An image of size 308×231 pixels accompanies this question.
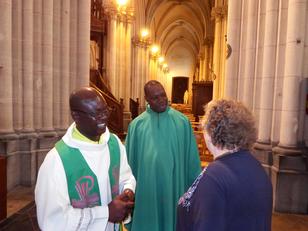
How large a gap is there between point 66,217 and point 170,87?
4354 cm

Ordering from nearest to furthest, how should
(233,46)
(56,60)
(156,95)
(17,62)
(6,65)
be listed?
(156,95)
(6,65)
(17,62)
(233,46)
(56,60)

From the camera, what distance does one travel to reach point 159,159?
2859 mm

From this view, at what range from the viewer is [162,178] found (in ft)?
9.44

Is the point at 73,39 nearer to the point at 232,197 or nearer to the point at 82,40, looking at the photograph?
the point at 82,40

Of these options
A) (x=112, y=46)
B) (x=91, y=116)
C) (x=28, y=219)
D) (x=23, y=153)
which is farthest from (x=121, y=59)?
(x=91, y=116)

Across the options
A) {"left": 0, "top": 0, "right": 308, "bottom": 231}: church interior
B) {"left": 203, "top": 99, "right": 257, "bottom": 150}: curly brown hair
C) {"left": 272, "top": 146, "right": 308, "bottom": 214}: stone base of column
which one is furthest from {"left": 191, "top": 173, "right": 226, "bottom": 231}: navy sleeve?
{"left": 272, "top": 146, "right": 308, "bottom": 214}: stone base of column

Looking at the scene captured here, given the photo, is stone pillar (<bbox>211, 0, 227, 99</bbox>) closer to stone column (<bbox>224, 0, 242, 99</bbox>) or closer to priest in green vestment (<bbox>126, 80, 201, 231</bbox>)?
stone column (<bbox>224, 0, 242, 99</bbox>)

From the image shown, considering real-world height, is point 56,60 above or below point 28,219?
above

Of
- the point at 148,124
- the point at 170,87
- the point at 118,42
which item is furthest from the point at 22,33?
the point at 170,87

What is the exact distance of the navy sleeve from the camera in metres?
1.25

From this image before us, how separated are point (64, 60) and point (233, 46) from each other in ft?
10.7

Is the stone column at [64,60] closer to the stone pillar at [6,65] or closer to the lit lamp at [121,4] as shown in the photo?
the stone pillar at [6,65]

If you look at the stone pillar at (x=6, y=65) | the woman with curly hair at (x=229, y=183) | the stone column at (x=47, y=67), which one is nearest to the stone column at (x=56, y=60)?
the stone column at (x=47, y=67)

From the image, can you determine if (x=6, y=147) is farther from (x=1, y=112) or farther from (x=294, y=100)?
(x=294, y=100)
